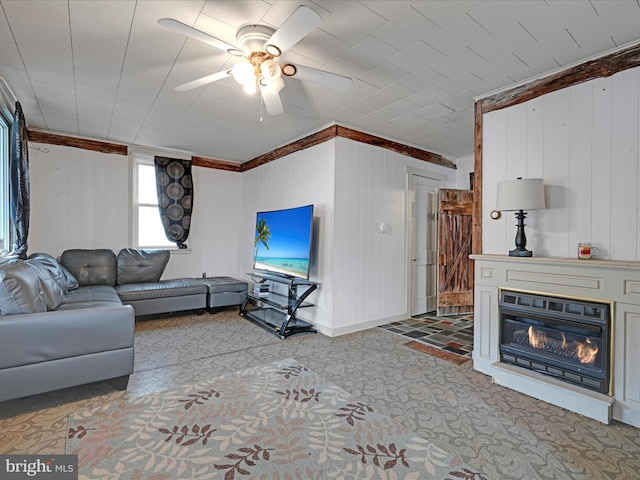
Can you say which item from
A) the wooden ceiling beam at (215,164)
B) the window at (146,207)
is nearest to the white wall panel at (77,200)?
the window at (146,207)

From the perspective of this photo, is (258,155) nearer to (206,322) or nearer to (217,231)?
(217,231)

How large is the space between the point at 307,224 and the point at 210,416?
234cm

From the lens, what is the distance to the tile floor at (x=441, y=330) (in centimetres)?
354

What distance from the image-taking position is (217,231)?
19.1 feet

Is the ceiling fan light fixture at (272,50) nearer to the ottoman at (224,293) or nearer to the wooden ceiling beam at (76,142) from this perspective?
the ottoman at (224,293)

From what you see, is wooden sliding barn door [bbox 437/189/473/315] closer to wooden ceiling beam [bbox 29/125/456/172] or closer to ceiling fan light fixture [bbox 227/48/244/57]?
wooden ceiling beam [bbox 29/125/456/172]

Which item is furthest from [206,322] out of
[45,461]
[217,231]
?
[45,461]

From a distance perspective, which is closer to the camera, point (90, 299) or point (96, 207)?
point (90, 299)

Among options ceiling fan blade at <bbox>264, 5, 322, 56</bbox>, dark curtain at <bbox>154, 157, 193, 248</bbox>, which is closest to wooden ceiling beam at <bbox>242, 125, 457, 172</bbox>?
dark curtain at <bbox>154, 157, 193, 248</bbox>

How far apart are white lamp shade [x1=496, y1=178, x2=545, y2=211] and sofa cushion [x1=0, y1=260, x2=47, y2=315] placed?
3.56 metres

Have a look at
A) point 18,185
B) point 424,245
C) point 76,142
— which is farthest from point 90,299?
point 424,245

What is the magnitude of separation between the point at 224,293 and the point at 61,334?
270 centimetres

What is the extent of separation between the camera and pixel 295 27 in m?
1.70

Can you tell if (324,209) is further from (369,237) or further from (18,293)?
(18,293)
